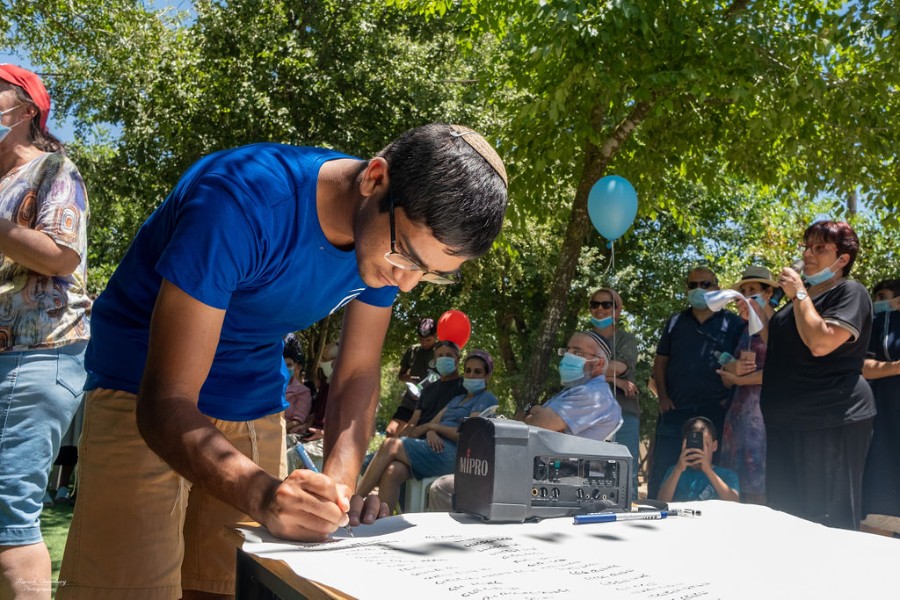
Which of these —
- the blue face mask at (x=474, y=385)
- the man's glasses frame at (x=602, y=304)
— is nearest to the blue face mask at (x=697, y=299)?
the man's glasses frame at (x=602, y=304)

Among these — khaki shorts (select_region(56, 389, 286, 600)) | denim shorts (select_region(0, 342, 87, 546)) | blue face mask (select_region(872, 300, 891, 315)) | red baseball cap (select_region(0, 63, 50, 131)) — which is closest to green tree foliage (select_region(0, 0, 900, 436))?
blue face mask (select_region(872, 300, 891, 315))

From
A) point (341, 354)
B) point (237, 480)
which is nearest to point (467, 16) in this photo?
point (341, 354)

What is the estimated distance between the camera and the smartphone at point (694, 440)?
4.81m

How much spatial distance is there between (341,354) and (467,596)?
106 cm

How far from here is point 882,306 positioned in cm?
510

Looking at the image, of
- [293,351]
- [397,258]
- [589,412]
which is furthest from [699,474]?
[293,351]

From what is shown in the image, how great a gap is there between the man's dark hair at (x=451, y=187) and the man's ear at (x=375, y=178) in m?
0.01

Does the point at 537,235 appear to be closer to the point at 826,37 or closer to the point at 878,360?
the point at 826,37

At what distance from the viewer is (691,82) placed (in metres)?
7.34

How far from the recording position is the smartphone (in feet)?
15.8

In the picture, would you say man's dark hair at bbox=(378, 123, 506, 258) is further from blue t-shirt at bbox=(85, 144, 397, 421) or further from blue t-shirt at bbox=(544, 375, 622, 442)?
blue t-shirt at bbox=(544, 375, 622, 442)

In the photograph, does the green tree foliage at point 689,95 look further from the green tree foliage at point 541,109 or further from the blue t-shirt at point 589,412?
the blue t-shirt at point 589,412

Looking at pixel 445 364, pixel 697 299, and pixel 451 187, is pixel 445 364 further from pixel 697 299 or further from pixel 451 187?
pixel 451 187

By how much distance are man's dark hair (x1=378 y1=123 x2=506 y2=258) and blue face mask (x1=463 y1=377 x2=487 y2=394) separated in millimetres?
5248
